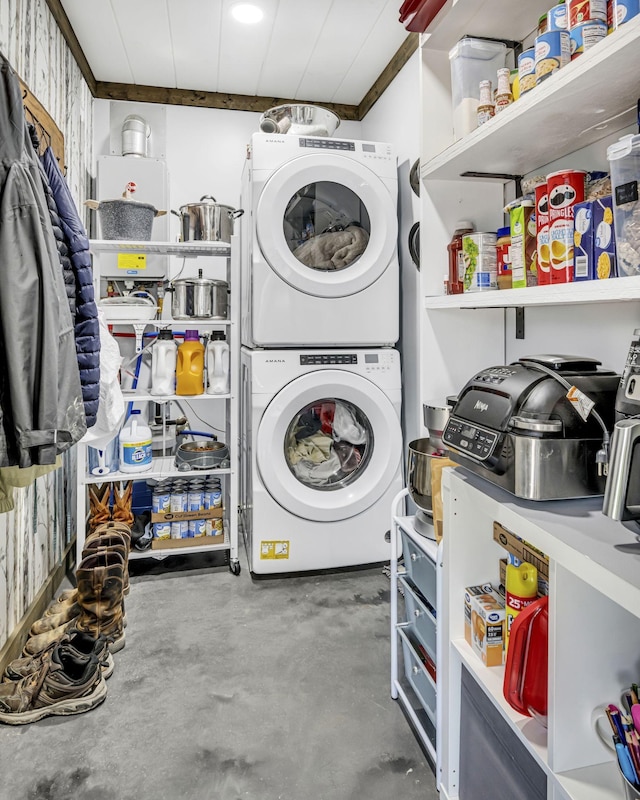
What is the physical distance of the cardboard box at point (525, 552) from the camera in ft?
3.56

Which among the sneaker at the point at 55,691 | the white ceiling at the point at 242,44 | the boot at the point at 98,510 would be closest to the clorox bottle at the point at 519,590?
the sneaker at the point at 55,691

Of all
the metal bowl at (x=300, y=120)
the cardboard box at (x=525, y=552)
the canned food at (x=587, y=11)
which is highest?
the metal bowl at (x=300, y=120)

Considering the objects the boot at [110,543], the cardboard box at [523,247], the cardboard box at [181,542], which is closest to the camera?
the cardboard box at [523,247]

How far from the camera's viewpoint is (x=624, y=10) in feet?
2.85

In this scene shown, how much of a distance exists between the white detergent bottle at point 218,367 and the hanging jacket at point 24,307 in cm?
135

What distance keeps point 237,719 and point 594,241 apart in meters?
1.53

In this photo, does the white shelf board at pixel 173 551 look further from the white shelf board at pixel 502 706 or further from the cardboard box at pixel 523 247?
the cardboard box at pixel 523 247

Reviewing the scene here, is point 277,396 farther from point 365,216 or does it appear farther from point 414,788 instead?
point 414,788

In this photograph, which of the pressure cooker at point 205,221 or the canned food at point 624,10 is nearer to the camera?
the canned food at point 624,10

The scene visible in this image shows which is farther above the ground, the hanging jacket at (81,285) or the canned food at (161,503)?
the hanging jacket at (81,285)

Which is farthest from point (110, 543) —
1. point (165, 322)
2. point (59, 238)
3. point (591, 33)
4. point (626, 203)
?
point (591, 33)

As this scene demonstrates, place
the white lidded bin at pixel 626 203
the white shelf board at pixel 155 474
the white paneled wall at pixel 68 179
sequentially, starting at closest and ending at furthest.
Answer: the white lidded bin at pixel 626 203 < the white paneled wall at pixel 68 179 < the white shelf board at pixel 155 474

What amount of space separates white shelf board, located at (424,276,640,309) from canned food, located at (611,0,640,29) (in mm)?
416

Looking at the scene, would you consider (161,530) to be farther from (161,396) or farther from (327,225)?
(327,225)
